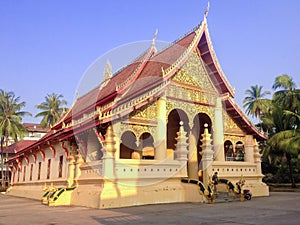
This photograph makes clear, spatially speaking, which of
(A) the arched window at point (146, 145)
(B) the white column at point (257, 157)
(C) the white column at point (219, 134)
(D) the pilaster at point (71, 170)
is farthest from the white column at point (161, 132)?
(B) the white column at point (257, 157)

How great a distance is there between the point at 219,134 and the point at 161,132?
3531mm

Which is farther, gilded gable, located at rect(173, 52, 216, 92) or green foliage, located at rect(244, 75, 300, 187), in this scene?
green foliage, located at rect(244, 75, 300, 187)

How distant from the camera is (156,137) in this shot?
41.4ft

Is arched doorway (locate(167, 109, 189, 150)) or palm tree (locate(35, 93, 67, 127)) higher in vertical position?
palm tree (locate(35, 93, 67, 127))

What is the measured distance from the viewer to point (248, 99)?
42.3 metres

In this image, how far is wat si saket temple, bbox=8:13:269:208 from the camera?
36.7 ft

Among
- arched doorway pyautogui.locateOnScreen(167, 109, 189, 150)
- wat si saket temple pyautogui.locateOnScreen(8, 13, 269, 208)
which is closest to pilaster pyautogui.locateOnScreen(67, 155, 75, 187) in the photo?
wat si saket temple pyautogui.locateOnScreen(8, 13, 269, 208)

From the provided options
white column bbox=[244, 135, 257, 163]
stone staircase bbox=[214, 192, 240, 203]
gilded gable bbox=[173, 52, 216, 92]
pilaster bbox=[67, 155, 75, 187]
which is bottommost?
stone staircase bbox=[214, 192, 240, 203]

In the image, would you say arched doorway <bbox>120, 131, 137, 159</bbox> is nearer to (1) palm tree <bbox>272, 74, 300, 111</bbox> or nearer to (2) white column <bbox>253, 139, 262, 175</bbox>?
(2) white column <bbox>253, 139, 262, 175</bbox>

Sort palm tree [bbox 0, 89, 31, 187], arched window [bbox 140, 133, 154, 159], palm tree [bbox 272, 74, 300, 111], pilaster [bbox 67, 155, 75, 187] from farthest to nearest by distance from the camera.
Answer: palm tree [bbox 0, 89, 31, 187]
palm tree [bbox 272, 74, 300, 111]
arched window [bbox 140, 133, 154, 159]
pilaster [bbox 67, 155, 75, 187]

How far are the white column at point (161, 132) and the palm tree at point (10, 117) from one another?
28.1 metres

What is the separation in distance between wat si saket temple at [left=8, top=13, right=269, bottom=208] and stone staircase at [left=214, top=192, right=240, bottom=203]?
777 mm

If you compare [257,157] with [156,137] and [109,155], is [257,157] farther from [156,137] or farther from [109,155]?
[109,155]

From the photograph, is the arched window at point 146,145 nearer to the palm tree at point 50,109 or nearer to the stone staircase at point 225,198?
the stone staircase at point 225,198
